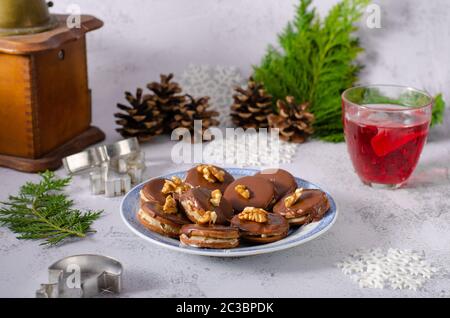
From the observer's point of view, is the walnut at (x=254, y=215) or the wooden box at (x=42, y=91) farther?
the wooden box at (x=42, y=91)

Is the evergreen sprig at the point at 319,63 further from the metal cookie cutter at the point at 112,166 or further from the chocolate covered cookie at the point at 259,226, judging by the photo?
the chocolate covered cookie at the point at 259,226

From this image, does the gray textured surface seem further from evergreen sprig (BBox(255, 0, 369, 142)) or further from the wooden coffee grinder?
evergreen sprig (BBox(255, 0, 369, 142))

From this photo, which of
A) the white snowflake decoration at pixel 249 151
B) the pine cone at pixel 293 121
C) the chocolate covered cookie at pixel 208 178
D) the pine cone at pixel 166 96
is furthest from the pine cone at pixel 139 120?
the chocolate covered cookie at pixel 208 178

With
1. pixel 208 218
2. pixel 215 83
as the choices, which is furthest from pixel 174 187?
pixel 215 83

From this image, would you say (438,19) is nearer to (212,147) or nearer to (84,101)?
(212,147)

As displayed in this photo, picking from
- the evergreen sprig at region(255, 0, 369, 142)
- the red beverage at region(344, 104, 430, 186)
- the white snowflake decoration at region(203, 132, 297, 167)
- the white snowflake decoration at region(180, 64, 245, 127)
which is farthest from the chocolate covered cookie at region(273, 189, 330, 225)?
the white snowflake decoration at region(180, 64, 245, 127)

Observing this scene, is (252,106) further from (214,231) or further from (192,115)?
(214,231)
